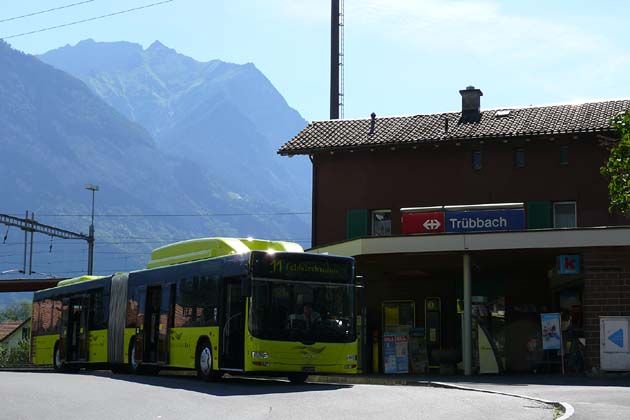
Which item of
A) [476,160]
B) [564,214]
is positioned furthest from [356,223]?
[564,214]

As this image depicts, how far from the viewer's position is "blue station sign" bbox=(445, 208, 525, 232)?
3006 centimetres

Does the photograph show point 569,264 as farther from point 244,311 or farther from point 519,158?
point 244,311

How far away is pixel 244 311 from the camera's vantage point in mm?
20594

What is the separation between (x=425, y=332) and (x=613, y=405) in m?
20.9

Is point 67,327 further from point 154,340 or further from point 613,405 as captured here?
point 613,405

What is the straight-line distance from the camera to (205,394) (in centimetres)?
1756

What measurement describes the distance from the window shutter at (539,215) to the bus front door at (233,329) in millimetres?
17698

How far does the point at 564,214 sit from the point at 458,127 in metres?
5.11

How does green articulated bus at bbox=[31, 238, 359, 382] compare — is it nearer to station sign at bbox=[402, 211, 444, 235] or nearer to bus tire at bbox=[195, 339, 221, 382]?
bus tire at bbox=[195, 339, 221, 382]

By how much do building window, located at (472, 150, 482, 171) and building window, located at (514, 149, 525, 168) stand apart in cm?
129

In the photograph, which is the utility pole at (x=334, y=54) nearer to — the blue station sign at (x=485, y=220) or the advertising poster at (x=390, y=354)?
the blue station sign at (x=485, y=220)

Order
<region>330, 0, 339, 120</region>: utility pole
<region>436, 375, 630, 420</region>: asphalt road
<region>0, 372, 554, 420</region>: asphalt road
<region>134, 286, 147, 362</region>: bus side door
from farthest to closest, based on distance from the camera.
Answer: <region>330, 0, 339, 120</region>: utility pole, <region>134, 286, 147, 362</region>: bus side door, <region>436, 375, 630, 420</region>: asphalt road, <region>0, 372, 554, 420</region>: asphalt road

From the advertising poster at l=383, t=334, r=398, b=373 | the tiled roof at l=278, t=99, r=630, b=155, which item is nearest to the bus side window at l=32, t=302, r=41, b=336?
the tiled roof at l=278, t=99, r=630, b=155

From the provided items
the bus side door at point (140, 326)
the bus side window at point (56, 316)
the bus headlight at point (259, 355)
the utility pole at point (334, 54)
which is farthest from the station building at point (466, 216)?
the utility pole at point (334, 54)
